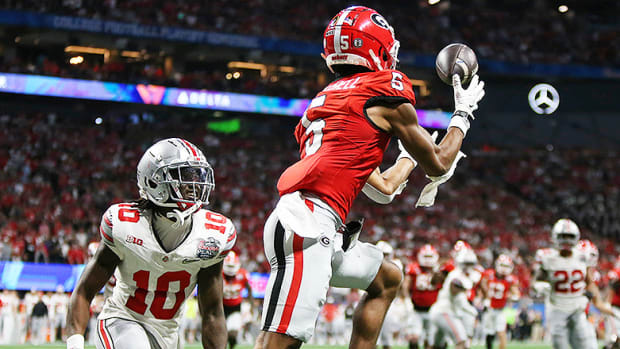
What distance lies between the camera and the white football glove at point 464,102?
378 centimetres

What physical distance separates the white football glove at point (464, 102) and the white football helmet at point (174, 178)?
1.32 metres

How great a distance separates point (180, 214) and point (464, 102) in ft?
4.97

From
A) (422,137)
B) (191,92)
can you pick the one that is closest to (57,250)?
(191,92)

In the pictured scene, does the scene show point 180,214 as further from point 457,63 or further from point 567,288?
point 567,288

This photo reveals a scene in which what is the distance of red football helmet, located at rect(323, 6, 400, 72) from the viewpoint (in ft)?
12.1

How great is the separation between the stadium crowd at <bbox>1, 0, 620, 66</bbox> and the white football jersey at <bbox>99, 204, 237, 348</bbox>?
888 inches

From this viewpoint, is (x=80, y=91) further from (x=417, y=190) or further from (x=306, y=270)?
(x=306, y=270)

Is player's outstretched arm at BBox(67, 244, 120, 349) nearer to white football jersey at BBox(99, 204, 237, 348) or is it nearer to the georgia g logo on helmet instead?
white football jersey at BBox(99, 204, 237, 348)

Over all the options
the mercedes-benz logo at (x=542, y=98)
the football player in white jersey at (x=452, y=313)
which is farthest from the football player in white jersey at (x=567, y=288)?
the mercedes-benz logo at (x=542, y=98)

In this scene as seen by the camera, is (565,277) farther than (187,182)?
Yes

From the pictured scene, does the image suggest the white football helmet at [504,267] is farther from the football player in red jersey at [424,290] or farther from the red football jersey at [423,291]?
the red football jersey at [423,291]

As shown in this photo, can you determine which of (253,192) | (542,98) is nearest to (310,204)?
(542,98)

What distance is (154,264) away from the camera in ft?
13.6

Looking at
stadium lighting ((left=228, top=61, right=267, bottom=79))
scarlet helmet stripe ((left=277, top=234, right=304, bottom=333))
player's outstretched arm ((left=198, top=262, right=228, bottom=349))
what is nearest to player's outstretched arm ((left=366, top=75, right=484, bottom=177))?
scarlet helmet stripe ((left=277, top=234, right=304, bottom=333))
